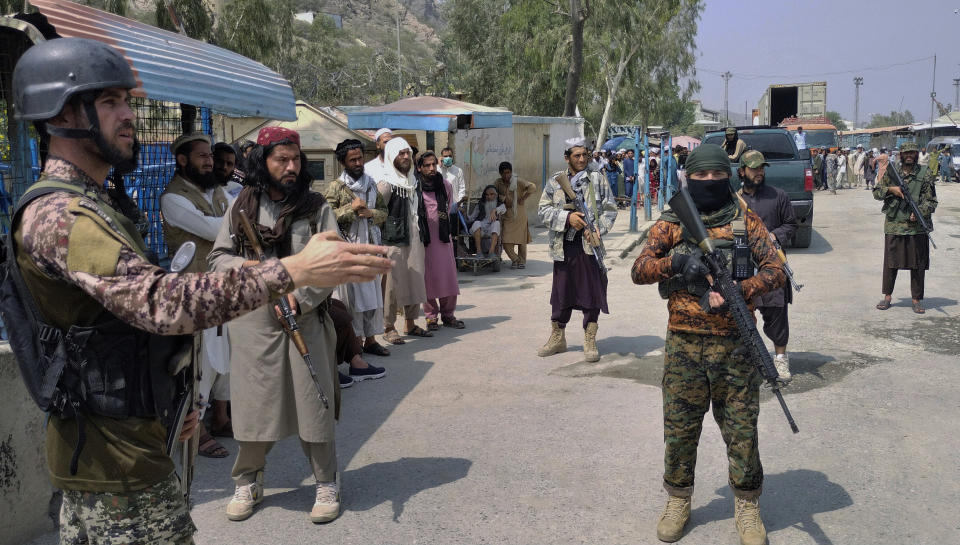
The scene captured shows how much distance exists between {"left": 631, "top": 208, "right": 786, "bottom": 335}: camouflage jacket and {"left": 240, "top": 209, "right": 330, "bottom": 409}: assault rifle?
5.36ft

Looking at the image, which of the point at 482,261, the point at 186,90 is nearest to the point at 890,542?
the point at 186,90

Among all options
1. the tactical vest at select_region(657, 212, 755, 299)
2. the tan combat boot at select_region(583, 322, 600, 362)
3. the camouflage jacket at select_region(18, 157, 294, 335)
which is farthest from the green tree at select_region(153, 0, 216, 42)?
the camouflage jacket at select_region(18, 157, 294, 335)

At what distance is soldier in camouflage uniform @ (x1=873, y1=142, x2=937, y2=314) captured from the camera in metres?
8.83

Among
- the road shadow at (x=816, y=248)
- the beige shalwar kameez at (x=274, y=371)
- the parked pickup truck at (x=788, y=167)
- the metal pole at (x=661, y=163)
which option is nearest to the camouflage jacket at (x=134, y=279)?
the beige shalwar kameez at (x=274, y=371)

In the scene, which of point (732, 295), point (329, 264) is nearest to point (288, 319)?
point (732, 295)

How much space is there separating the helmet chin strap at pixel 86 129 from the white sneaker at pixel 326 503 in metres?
2.61

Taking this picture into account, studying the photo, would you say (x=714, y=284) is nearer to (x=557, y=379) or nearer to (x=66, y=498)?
(x=66, y=498)

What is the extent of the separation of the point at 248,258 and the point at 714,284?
2.24 metres

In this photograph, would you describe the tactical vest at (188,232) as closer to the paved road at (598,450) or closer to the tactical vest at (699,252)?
the paved road at (598,450)

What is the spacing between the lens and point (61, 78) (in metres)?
1.99

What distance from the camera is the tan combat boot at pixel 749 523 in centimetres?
370

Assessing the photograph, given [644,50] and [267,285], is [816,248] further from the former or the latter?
[644,50]

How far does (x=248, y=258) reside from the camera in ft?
13.4

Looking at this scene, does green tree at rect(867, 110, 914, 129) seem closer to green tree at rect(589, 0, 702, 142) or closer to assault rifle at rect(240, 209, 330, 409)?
green tree at rect(589, 0, 702, 142)
